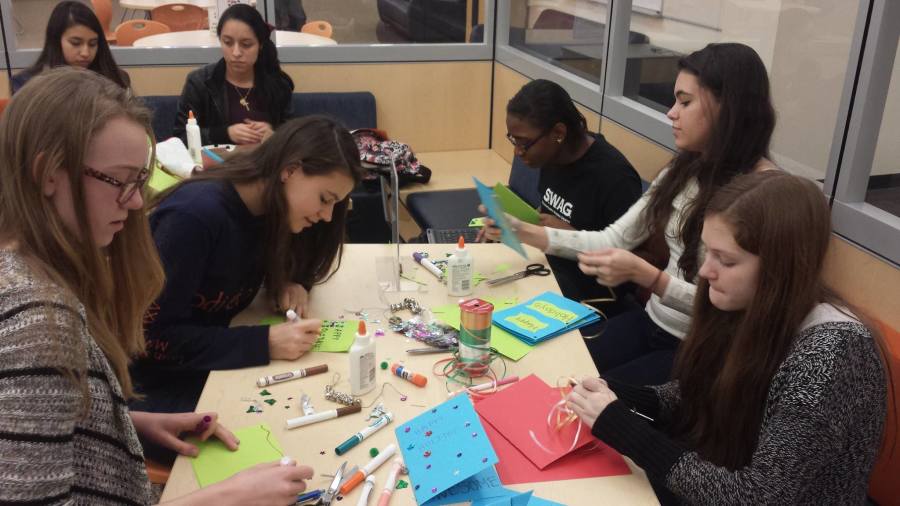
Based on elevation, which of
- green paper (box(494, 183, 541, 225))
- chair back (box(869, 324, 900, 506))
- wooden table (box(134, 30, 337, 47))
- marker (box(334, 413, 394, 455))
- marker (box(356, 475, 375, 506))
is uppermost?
wooden table (box(134, 30, 337, 47))

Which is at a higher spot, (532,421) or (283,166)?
(283,166)

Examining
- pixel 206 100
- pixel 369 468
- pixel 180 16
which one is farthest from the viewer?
pixel 180 16

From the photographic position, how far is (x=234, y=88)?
352cm

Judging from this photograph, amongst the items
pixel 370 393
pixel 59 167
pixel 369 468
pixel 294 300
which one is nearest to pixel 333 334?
pixel 294 300

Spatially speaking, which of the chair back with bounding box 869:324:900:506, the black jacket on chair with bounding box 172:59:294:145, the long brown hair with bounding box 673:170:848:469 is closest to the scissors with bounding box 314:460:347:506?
the long brown hair with bounding box 673:170:848:469

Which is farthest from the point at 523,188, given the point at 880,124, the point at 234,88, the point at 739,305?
the point at 739,305

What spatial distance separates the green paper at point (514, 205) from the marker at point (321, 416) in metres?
0.89

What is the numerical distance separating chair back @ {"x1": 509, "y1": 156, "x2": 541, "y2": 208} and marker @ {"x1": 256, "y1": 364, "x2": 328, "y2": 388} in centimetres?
188

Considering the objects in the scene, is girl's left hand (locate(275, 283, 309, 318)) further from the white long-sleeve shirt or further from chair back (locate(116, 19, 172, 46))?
chair back (locate(116, 19, 172, 46))

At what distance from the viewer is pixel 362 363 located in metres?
1.46

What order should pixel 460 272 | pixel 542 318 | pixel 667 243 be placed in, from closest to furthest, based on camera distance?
pixel 542 318, pixel 460 272, pixel 667 243

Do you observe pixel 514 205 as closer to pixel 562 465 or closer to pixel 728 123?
pixel 728 123

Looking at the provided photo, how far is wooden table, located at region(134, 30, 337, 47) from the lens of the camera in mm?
4090

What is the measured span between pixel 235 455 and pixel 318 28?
3612 mm
